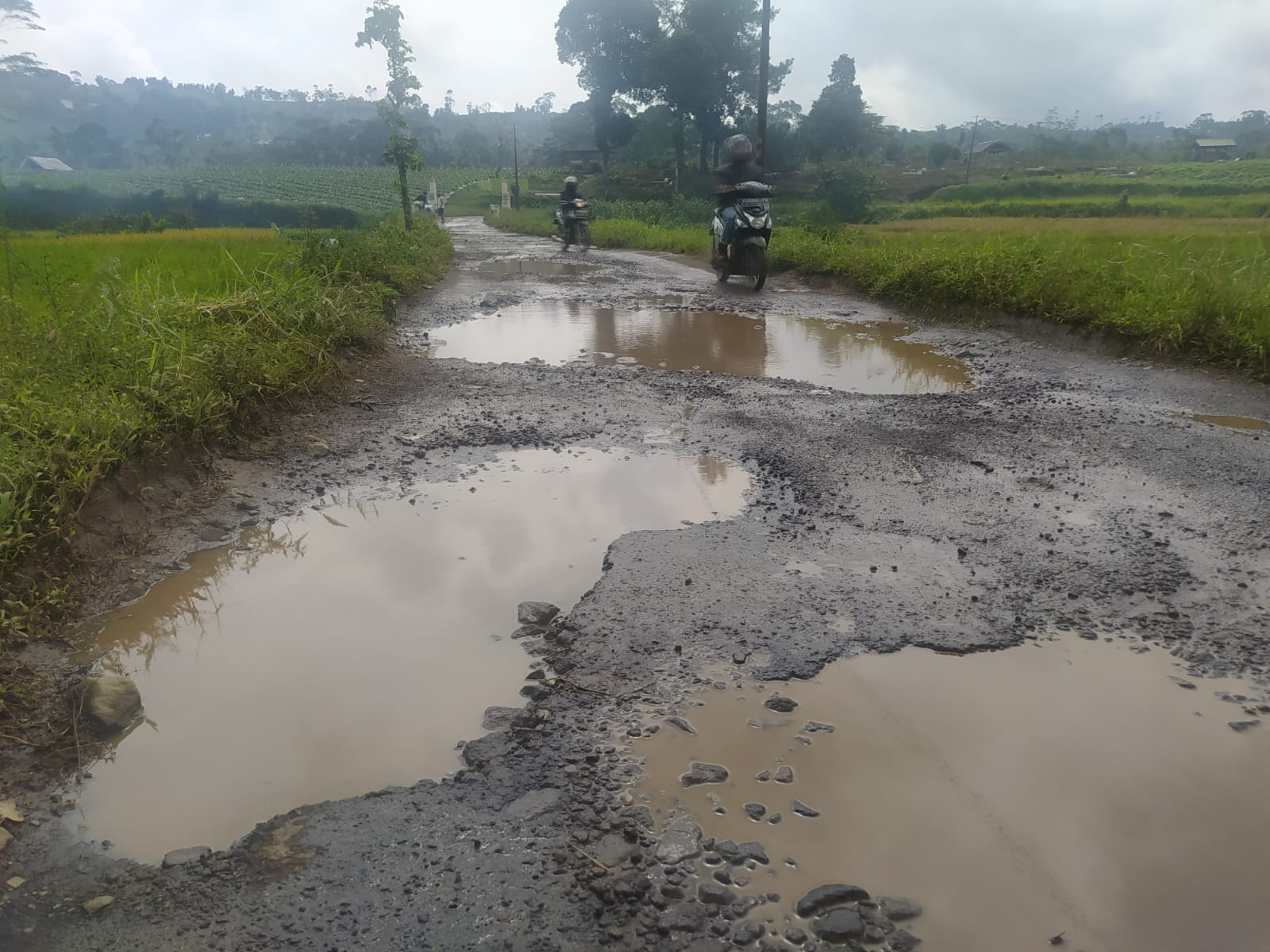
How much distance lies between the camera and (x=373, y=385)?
220 inches

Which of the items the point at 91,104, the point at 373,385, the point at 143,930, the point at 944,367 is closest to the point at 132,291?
the point at 373,385

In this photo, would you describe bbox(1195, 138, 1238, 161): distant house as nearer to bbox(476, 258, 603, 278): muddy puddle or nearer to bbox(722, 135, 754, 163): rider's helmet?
bbox(476, 258, 603, 278): muddy puddle

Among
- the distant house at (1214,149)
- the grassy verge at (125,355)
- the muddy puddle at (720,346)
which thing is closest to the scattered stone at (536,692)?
the grassy verge at (125,355)

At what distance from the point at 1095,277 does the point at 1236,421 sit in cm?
289

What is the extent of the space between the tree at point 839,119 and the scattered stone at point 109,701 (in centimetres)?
4212

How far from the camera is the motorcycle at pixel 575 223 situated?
711 inches

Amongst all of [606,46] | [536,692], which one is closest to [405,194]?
[536,692]

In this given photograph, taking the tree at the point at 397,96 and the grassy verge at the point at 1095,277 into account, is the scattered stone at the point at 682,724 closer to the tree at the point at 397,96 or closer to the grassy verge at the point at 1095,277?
the grassy verge at the point at 1095,277

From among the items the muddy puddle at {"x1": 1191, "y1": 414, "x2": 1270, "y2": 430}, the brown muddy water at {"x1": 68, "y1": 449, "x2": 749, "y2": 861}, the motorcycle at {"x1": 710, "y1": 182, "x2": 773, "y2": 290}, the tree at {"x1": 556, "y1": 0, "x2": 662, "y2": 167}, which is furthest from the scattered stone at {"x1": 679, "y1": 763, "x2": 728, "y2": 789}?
the tree at {"x1": 556, "y1": 0, "x2": 662, "y2": 167}

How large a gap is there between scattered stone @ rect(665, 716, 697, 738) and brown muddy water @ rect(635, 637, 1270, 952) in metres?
0.02

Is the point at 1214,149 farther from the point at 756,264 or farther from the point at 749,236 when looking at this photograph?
the point at 749,236

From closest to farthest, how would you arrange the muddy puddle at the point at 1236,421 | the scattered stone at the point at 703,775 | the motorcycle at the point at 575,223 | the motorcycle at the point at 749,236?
the scattered stone at the point at 703,775 → the muddy puddle at the point at 1236,421 → the motorcycle at the point at 749,236 → the motorcycle at the point at 575,223

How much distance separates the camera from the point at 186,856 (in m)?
1.76

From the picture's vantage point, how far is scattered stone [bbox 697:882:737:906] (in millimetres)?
1623
